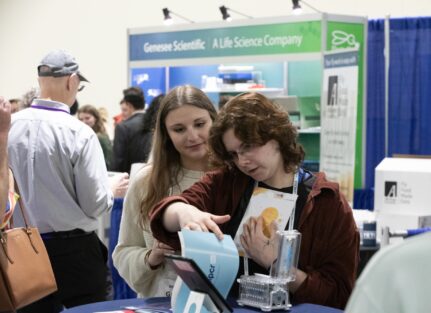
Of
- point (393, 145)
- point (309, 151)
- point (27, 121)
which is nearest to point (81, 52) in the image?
point (309, 151)

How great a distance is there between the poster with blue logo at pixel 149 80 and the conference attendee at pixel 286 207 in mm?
6119

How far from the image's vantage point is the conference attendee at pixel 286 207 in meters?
1.88

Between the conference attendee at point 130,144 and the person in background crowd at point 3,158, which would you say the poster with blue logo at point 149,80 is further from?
the person in background crowd at point 3,158

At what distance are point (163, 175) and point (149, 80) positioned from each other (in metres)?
5.94

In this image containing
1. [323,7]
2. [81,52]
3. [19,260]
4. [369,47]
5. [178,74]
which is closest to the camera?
[19,260]

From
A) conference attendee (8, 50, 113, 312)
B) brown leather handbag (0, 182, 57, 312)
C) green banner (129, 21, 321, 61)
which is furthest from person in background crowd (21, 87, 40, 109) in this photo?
green banner (129, 21, 321, 61)

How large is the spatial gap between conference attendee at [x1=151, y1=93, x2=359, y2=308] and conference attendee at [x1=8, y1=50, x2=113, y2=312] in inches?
49.6

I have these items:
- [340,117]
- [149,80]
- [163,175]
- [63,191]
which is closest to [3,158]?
[163,175]

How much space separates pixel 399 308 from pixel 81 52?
38.0 ft

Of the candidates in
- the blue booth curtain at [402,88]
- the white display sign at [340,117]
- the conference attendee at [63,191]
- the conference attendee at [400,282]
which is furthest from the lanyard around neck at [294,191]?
the blue booth curtain at [402,88]

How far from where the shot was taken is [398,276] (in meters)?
0.62

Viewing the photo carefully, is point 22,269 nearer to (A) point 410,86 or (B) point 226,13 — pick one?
(A) point 410,86

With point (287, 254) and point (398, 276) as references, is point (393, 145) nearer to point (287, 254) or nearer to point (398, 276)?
point (287, 254)

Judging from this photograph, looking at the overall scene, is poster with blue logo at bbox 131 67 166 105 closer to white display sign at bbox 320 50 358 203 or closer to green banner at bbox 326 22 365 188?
green banner at bbox 326 22 365 188
